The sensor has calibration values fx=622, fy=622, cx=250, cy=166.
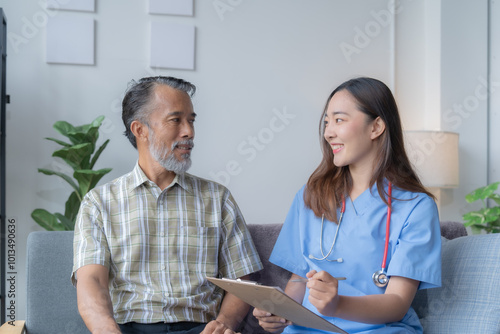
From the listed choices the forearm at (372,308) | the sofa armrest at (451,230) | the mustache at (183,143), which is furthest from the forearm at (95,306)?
Result: the sofa armrest at (451,230)

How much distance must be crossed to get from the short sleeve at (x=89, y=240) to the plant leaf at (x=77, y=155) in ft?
4.40

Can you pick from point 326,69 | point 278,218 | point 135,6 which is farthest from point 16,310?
point 326,69

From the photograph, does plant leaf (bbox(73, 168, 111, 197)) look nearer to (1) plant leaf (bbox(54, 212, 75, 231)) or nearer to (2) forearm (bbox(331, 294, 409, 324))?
(1) plant leaf (bbox(54, 212, 75, 231))

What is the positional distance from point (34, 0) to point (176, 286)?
2.50 meters

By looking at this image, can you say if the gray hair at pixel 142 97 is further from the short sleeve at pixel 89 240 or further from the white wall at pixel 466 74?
the white wall at pixel 466 74

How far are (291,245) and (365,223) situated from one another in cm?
28

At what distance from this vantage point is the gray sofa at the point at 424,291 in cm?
172

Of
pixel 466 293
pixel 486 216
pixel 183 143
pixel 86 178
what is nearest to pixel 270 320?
pixel 466 293

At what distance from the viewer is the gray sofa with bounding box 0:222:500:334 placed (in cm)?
172

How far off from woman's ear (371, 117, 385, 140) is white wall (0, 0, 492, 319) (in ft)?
7.10

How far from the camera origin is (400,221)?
1.76 metres

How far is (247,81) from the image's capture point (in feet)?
13.2

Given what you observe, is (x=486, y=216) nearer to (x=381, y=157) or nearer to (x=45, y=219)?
(x=381, y=157)

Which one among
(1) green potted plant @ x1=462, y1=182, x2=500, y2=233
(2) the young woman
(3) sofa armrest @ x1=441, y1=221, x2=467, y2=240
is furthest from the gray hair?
(1) green potted plant @ x1=462, y1=182, x2=500, y2=233
